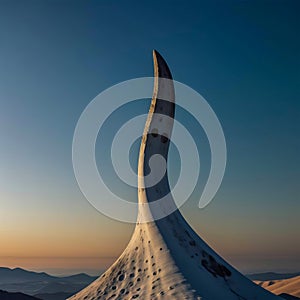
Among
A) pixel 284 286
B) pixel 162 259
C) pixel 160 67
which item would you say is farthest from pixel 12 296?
pixel 284 286

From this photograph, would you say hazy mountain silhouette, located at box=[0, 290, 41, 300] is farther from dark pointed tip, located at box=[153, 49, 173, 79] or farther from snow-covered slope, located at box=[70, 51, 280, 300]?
dark pointed tip, located at box=[153, 49, 173, 79]

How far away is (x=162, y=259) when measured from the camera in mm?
28688

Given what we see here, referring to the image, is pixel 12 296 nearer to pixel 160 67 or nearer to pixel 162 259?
pixel 162 259

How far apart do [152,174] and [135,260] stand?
5.99 meters

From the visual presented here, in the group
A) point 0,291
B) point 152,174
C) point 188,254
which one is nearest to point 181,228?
point 188,254

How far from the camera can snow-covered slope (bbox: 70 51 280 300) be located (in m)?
27.2

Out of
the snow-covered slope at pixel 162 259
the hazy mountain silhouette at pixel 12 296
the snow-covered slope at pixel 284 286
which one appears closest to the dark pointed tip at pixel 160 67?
the snow-covered slope at pixel 162 259

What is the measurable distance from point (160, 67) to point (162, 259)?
14.0m

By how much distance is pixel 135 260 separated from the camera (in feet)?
98.6

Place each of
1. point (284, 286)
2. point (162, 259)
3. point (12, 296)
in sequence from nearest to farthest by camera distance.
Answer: point (162, 259) < point (12, 296) < point (284, 286)

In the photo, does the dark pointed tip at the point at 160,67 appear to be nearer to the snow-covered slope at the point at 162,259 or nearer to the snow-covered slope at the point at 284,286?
the snow-covered slope at the point at 162,259

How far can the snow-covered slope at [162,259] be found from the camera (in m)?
27.2

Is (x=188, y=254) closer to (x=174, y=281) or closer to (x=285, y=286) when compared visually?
(x=174, y=281)

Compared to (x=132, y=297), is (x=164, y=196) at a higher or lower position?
higher
